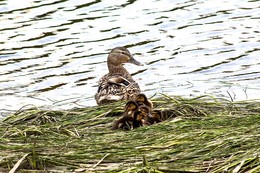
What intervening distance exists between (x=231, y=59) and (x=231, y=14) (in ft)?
7.61

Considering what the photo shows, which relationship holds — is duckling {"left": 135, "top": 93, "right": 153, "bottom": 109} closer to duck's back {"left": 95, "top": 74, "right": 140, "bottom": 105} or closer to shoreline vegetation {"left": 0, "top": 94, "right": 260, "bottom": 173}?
shoreline vegetation {"left": 0, "top": 94, "right": 260, "bottom": 173}

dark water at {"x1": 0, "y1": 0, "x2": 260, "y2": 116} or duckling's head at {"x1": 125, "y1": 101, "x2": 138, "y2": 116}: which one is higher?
duckling's head at {"x1": 125, "y1": 101, "x2": 138, "y2": 116}

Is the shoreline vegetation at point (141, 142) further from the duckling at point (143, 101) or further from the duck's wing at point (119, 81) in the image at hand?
the duck's wing at point (119, 81)

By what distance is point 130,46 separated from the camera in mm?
12461

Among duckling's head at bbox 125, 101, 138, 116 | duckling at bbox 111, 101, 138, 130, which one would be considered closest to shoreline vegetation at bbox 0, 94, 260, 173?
Result: duckling at bbox 111, 101, 138, 130

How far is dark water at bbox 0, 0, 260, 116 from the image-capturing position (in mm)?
10461

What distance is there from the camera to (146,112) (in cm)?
661

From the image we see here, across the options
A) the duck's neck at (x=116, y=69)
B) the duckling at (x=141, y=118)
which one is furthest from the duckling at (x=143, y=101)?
the duck's neck at (x=116, y=69)

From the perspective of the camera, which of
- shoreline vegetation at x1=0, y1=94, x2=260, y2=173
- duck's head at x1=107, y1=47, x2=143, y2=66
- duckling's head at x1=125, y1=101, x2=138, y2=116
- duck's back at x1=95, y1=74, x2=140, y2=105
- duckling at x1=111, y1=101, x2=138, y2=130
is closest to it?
shoreline vegetation at x1=0, y1=94, x2=260, y2=173

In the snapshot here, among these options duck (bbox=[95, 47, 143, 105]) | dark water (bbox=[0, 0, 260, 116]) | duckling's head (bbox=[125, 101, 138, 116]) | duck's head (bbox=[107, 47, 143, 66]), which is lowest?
dark water (bbox=[0, 0, 260, 116])

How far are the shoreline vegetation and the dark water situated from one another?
2.41 meters

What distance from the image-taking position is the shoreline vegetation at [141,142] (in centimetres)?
496

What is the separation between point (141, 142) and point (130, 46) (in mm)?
6950

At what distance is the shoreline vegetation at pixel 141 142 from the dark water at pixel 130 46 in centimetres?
241
